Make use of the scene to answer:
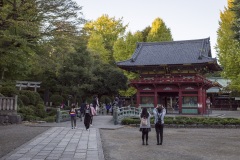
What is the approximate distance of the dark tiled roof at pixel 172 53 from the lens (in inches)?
1431

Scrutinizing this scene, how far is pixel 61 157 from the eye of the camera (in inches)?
349

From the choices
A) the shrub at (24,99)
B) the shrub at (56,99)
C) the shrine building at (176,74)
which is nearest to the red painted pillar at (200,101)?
the shrine building at (176,74)

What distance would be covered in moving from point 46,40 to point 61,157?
18.9 feet

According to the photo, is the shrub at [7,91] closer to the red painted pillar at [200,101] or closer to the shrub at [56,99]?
the shrub at [56,99]

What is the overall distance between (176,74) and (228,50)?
725 centimetres

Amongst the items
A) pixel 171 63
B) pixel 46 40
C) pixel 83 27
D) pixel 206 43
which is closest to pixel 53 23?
pixel 46 40

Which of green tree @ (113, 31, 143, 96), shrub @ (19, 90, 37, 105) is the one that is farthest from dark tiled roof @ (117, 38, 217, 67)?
shrub @ (19, 90, 37, 105)

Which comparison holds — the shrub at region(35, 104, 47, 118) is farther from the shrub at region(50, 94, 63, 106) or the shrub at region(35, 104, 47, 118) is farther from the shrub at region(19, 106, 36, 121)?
the shrub at region(50, 94, 63, 106)

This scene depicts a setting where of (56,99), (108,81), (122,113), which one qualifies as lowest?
(122,113)

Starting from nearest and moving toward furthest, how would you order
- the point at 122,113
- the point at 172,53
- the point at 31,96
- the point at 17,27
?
the point at 17,27 → the point at 122,113 → the point at 31,96 → the point at 172,53

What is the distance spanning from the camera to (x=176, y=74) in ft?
120

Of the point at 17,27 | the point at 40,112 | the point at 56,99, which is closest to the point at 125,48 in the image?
the point at 56,99

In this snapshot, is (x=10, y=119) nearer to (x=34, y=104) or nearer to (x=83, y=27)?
(x=34, y=104)

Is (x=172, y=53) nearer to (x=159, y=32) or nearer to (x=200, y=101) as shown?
(x=200, y=101)
